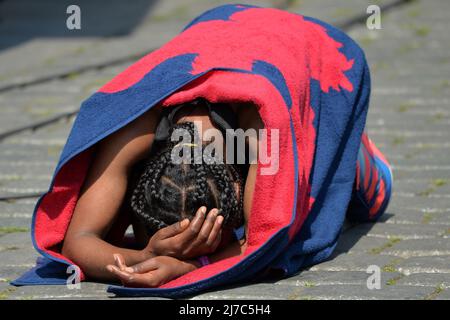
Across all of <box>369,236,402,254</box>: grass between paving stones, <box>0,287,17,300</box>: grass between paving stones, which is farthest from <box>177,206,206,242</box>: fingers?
<box>369,236,402,254</box>: grass between paving stones

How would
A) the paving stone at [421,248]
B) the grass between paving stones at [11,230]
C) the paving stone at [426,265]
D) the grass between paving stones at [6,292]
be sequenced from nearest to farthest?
the grass between paving stones at [6,292], the paving stone at [426,265], the paving stone at [421,248], the grass between paving stones at [11,230]

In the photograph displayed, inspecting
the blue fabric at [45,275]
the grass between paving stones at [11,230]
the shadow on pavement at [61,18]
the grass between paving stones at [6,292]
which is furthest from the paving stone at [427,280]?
the shadow on pavement at [61,18]

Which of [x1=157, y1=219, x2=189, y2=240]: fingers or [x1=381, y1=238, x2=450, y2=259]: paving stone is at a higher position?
[x1=157, y1=219, x2=189, y2=240]: fingers

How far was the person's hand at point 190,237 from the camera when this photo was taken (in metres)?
3.61

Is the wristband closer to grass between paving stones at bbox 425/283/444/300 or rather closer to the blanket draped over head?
the blanket draped over head

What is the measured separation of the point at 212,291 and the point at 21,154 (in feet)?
8.31

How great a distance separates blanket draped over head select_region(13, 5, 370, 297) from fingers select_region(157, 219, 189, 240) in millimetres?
165

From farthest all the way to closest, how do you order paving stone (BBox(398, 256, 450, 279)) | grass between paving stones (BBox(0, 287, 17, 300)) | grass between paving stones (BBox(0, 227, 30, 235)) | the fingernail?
grass between paving stones (BBox(0, 227, 30, 235)) → paving stone (BBox(398, 256, 450, 279)) → grass between paving stones (BBox(0, 287, 17, 300)) → the fingernail

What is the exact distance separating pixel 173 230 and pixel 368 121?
3191mm

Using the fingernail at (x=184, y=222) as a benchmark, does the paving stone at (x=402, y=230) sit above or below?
below

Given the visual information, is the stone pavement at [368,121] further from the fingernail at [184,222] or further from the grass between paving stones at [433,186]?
the fingernail at [184,222]

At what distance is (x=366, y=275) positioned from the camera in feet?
12.9

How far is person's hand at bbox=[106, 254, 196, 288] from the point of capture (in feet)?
11.9

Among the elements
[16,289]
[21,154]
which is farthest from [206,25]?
[21,154]
